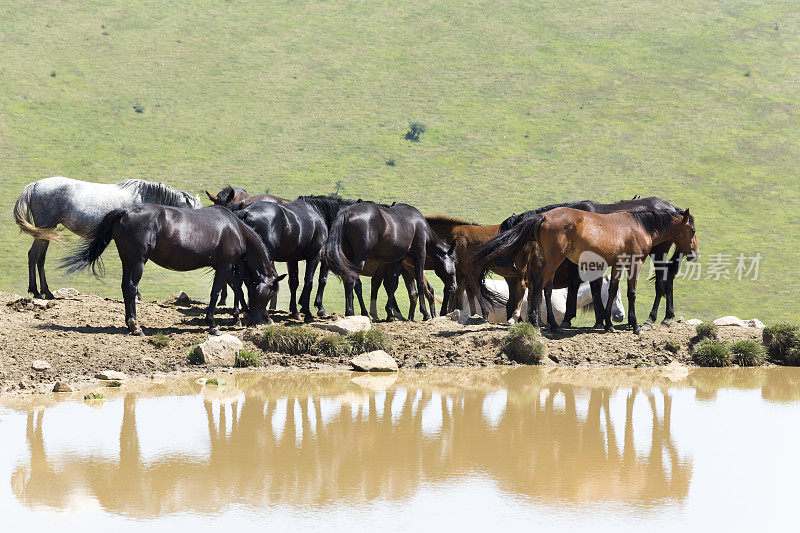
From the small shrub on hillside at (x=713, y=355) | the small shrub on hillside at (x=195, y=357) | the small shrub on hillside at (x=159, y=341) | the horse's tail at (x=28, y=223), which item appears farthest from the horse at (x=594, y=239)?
the horse's tail at (x=28, y=223)

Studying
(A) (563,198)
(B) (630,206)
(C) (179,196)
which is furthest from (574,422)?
(A) (563,198)

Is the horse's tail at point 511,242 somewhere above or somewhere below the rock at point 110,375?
above

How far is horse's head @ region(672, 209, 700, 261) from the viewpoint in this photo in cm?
1692

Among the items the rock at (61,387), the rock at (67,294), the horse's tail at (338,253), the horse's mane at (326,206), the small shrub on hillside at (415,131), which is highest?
the small shrub on hillside at (415,131)

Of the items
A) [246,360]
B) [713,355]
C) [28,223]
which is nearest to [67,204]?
[28,223]

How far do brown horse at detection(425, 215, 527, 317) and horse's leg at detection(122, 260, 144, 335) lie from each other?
5898 millimetres

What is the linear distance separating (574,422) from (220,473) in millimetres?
4415

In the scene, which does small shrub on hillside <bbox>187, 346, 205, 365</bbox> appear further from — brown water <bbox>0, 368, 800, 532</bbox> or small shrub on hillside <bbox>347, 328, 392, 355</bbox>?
small shrub on hillside <bbox>347, 328, 392, 355</bbox>

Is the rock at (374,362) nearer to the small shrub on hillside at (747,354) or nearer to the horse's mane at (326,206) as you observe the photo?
the horse's mane at (326,206)

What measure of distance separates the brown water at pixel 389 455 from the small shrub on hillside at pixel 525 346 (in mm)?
1464

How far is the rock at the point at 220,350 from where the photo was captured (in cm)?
1338

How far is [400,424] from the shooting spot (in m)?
10.4

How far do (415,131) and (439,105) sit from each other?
5.05 m

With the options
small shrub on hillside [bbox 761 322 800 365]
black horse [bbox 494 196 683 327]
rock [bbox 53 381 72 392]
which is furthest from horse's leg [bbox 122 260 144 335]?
small shrub on hillside [bbox 761 322 800 365]
